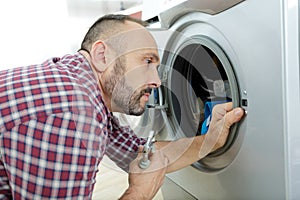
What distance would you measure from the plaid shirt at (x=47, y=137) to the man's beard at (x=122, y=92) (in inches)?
8.0

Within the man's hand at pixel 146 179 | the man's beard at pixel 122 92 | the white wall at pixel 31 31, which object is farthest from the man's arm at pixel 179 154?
the white wall at pixel 31 31

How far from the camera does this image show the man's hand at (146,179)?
88 cm

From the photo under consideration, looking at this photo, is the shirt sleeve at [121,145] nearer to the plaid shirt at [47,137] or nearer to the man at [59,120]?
the man at [59,120]

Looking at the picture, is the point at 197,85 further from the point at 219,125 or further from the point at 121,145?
the point at 121,145

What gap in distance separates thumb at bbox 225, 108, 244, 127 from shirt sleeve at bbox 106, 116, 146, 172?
0.33 m

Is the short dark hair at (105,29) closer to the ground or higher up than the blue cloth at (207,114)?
higher up

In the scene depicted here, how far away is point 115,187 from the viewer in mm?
1432

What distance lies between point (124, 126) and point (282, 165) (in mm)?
529

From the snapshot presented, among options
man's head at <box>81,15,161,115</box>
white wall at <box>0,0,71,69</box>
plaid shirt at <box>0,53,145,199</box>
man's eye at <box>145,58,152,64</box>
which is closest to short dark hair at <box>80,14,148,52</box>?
man's head at <box>81,15,161,115</box>

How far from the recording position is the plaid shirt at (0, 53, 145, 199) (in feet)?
1.84

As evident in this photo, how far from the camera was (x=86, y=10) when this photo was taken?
7.31 ft

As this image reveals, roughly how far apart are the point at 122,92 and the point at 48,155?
1.14 ft

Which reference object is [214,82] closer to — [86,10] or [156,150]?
[156,150]

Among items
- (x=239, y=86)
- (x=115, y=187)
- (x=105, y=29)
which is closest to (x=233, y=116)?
(x=239, y=86)
